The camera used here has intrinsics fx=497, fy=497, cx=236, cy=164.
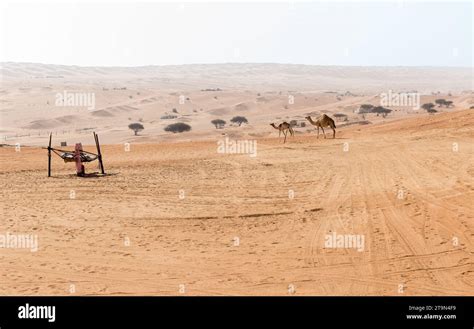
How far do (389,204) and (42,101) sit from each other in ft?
260

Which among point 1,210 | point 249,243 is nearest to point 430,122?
point 249,243

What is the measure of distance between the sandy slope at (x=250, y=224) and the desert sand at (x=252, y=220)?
0.15 feet

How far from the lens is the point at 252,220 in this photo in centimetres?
1391

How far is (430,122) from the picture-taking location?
30.2 metres

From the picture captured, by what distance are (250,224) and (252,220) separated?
335 mm
